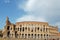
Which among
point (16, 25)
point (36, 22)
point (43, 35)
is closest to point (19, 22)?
point (16, 25)

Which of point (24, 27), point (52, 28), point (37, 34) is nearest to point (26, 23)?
point (24, 27)

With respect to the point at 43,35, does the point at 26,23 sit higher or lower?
higher

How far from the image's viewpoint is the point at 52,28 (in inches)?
3784

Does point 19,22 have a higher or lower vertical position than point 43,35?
higher

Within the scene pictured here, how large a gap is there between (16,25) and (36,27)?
10.9 metres

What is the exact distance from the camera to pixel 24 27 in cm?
8944

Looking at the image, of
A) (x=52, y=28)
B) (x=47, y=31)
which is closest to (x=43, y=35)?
(x=47, y=31)

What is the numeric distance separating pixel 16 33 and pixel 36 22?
12.0 meters

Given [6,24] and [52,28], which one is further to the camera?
[52,28]

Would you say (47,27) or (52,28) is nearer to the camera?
(47,27)

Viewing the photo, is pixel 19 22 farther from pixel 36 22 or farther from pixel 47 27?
pixel 47 27

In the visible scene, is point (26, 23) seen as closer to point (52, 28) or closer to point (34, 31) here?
point (34, 31)

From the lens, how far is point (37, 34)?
8912 cm

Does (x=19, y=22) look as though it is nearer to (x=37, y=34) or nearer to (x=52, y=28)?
(x=37, y=34)
